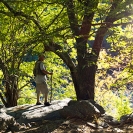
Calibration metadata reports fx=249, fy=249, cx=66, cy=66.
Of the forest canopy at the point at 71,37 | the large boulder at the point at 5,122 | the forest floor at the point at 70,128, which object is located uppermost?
the forest canopy at the point at 71,37

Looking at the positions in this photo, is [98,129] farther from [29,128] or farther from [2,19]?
[2,19]

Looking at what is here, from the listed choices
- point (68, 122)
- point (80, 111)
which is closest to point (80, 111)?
point (80, 111)

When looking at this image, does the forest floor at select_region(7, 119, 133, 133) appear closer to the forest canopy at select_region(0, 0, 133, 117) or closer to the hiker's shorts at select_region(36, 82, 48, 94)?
the forest canopy at select_region(0, 0, 133, 117)

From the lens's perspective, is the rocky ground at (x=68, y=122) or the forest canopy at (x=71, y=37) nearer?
the rocky ground at (x=68, y=122)

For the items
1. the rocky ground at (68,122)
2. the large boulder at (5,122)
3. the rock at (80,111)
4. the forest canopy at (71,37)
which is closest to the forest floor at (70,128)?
the rocky ground at (68,122)

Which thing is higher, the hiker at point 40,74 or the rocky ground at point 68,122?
the hiker at point 40,74

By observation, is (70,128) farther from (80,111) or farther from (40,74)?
(40,74)

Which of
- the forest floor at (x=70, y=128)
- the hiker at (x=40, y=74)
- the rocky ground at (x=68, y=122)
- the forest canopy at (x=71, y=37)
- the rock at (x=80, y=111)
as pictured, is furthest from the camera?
the hiker at (x=40, y=74)

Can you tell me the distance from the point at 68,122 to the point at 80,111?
0.76 meters

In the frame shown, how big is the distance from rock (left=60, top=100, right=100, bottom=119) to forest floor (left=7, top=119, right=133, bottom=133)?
0.89 feet

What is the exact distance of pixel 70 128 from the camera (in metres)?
7.61

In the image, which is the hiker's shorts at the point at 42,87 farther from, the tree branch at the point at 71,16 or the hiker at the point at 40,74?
the tree branch at the point at 71,16

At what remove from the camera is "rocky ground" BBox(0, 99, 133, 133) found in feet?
24.9

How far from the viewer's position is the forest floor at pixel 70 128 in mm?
7413
